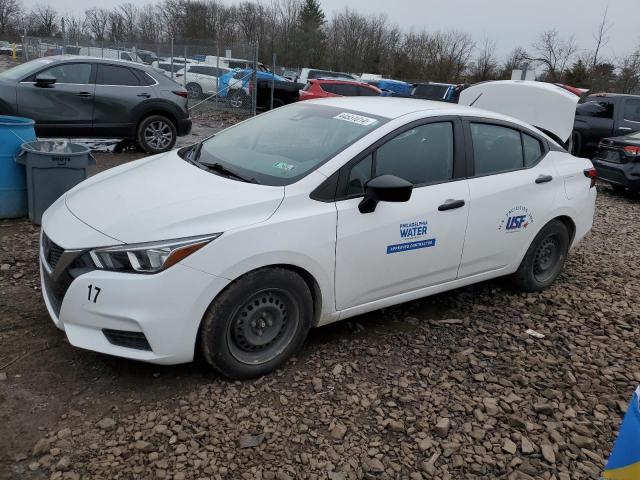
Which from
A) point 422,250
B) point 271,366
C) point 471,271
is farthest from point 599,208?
point 271,366

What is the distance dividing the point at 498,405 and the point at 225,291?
1723mm

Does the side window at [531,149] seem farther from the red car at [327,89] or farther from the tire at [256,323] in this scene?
the red car at [327,89]

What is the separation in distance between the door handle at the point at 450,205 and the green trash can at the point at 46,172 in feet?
12.3

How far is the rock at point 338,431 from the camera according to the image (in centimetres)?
283

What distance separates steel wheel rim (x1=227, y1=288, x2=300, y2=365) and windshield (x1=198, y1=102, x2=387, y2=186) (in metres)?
0.71

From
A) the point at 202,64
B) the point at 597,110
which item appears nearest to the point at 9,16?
the point at 202,64

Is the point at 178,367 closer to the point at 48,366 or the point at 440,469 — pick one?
the point at 48,366

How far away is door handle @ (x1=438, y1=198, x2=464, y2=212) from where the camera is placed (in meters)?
3.72

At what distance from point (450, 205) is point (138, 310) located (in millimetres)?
2157

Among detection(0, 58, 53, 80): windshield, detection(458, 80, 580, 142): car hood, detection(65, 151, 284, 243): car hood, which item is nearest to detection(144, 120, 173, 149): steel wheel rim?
detection(0, 58, 53, 80): windshield

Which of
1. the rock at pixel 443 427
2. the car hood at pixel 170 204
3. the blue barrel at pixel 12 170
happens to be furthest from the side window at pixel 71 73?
the rock at pixel 443 427

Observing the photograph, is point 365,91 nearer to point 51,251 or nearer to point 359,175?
point 359,175

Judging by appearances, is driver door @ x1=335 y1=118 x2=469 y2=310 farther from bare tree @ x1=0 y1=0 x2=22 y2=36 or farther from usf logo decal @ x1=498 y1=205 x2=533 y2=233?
bare tree @ x1=0 y1=0 x2=22 y2=36

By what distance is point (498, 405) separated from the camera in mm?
3201
